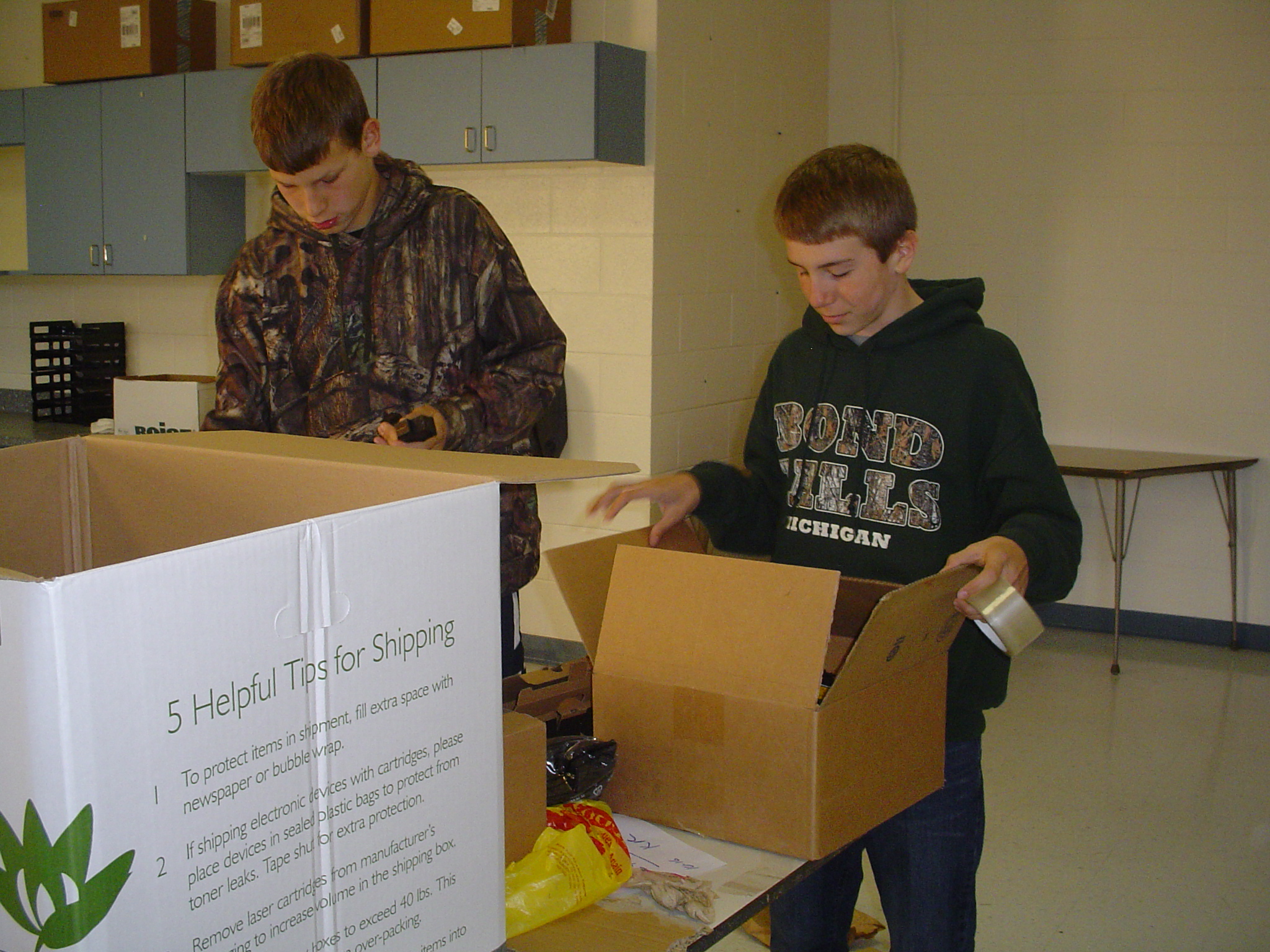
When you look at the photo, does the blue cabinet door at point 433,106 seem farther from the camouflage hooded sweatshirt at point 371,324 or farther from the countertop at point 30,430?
the camouflage hooded sweatshirt at point 371,324

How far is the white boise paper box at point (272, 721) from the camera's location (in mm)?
635

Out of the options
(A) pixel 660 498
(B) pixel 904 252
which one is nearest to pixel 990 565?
(A) pixel 660 498

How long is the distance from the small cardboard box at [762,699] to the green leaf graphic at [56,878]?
0.68 m

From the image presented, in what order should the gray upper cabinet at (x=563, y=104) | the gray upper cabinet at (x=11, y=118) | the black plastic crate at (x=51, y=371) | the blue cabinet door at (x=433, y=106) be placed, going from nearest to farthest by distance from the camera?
the gray upper cabinet at (x=563, y=104)
the blue cabinet door at (x=433, y=106)
the gray upper cabinet at (x=11, y=118)
the black plastic crate at (x=51, y=371)

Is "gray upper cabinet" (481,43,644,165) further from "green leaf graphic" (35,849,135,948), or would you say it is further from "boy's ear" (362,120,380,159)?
"green leaf graphic" (35,849,135,948)

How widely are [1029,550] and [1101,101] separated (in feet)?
12.6

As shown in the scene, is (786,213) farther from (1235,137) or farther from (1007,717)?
(1235,137)

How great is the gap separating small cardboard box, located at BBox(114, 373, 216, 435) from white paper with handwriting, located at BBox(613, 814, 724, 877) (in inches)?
140

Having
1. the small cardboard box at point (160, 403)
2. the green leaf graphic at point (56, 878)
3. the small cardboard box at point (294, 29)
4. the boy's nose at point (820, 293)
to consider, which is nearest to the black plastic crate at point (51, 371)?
the small cardboard box at point (160, 403)

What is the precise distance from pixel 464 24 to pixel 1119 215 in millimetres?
2581

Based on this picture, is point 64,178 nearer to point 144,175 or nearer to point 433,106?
point 144,175

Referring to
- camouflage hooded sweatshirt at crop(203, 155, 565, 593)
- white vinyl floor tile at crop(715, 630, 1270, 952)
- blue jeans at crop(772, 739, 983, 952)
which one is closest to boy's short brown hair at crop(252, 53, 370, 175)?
camouflage hooded sweatshirt at crop(203, 155, 565, 593)

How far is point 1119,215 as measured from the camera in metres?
4.71

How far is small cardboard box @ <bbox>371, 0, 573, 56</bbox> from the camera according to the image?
3840 millimetres
